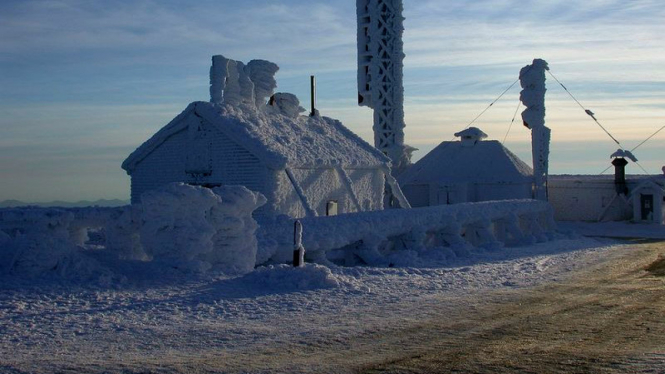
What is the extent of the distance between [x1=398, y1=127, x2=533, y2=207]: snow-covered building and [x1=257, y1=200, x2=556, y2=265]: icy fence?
7057 millimetres

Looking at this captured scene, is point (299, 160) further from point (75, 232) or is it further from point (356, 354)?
point (356, 354)

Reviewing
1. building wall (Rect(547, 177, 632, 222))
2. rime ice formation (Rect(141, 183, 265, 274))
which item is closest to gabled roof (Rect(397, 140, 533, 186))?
building wall (Rect(547, 177, 632, 222))

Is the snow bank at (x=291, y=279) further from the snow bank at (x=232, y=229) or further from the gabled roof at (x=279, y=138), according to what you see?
the gabled roof at (x=279, y=138)

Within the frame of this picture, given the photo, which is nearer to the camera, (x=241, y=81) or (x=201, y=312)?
(x=201, y=312)

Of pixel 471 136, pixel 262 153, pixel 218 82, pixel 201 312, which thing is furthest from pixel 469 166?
pixel 201 312

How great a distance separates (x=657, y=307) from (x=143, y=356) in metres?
9.18

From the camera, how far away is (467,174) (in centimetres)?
4238

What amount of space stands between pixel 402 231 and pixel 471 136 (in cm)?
2204

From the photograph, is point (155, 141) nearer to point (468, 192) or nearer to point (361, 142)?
point (361, 142)

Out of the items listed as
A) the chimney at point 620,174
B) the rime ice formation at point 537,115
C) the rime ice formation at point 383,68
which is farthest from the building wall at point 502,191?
the chimney at point 620,174

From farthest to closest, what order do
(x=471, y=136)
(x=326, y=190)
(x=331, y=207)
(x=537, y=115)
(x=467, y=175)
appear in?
(x=471, y=136) → (x=467, y=175) → (x=537, y=115) → (x=331, y=207) → (x=326, y=190)

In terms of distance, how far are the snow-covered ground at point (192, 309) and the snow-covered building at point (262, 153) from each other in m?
8.03

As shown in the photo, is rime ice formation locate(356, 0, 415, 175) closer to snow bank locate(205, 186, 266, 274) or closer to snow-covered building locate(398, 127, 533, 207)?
snow-covered building locate(398, 127, 533, 207)

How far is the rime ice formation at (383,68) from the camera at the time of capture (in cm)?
4159
